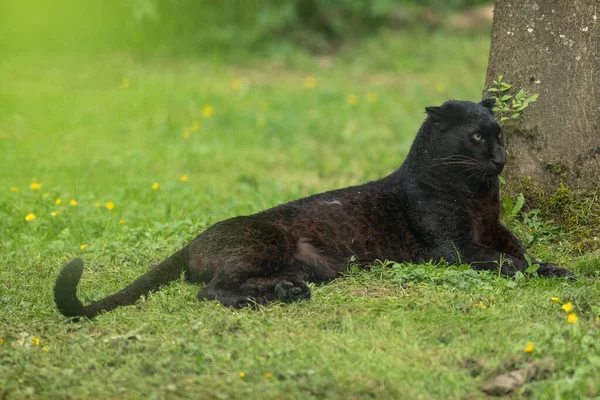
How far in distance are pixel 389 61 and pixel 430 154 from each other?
8475mm

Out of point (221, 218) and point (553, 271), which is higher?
point (221, 218)

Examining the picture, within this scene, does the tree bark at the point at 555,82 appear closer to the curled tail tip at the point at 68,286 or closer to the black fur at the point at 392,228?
the black fur at the point at 392,228

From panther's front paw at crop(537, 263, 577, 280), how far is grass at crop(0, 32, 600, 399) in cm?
11

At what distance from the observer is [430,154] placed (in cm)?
550

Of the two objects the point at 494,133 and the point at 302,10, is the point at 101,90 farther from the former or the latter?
the point at 494,133

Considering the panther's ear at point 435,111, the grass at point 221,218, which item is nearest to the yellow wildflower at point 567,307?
the grass at point 221,218

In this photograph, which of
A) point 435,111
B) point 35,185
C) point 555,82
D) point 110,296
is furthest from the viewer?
point 35,185

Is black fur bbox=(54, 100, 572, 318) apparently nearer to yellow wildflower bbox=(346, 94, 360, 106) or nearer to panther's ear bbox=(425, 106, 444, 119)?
panther's ear bbox=(425, 106, 444, 119)

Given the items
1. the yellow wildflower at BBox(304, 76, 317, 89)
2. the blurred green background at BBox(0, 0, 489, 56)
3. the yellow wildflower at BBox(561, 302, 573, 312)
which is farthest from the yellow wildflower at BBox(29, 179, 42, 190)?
the blurred green background at BBox(0, 0, 489, 56)

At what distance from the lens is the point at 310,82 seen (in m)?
12.5

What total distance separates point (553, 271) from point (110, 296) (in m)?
2.71

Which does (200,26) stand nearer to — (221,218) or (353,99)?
(353,99)

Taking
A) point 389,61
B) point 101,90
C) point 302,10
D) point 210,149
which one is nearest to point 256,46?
point 302,10

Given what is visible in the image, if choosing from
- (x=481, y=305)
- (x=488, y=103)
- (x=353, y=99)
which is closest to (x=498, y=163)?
(x=488, y=103)
